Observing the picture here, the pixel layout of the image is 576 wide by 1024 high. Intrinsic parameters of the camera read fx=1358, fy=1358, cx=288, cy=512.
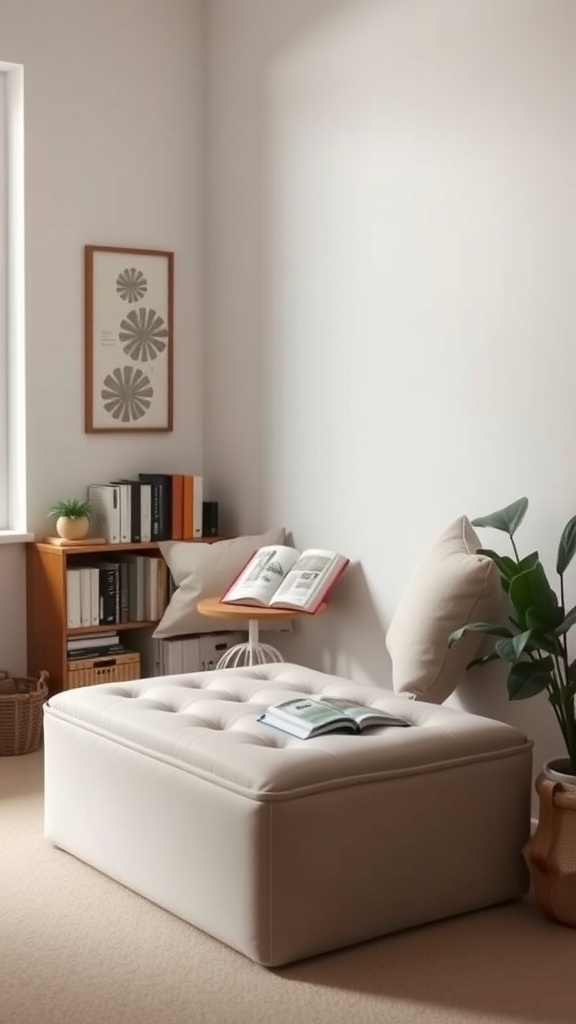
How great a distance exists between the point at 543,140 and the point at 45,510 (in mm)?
2398

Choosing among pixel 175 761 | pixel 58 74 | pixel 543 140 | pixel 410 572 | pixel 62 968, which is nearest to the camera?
pixel 62 968

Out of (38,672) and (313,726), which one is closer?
(313,726)

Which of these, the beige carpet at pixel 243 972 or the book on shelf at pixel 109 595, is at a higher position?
the book on shelf at pixel 109 595

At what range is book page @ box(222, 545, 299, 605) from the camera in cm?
478

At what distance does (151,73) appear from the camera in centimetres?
541

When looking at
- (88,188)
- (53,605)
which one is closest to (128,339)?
(88,188)

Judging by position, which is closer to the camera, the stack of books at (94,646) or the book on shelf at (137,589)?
the stack of books at (94,646)

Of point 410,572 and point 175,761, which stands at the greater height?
point 410,572

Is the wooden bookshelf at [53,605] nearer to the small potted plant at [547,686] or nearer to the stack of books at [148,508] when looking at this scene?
the stack of books at [148,508]

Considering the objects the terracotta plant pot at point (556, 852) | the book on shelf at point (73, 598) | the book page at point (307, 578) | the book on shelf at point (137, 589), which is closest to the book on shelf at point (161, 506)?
the book on shelf at point (137, 589)

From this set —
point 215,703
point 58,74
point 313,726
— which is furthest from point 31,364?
point 313,726

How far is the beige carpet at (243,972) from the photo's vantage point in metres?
2.82

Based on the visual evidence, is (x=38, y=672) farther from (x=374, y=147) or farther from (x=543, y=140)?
(x=543, y=140)

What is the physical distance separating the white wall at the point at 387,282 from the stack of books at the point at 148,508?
218 mm
